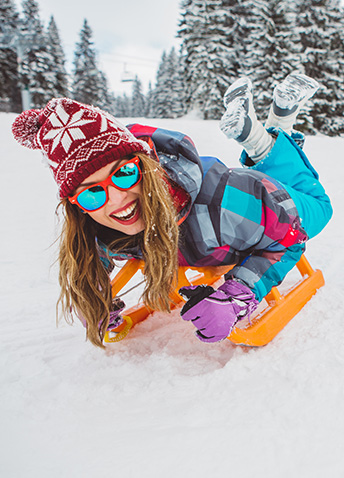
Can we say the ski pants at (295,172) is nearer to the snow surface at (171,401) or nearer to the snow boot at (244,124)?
the snow boot at (244,124)

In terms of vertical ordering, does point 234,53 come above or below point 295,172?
below

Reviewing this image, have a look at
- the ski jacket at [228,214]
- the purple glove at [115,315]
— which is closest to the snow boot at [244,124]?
the ski jacket at [228,214]

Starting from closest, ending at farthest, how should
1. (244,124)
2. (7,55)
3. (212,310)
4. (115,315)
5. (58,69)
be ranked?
1. (212,310)
2. (115,315)
3. (244,124)
4. (7,55)
5. (58,69)

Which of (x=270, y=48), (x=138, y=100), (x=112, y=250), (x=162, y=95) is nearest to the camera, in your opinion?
(x=112, y=250)

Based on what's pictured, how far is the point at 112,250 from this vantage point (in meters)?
1.50

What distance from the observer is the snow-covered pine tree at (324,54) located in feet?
42.7

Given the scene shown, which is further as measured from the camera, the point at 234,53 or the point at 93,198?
the point at 234,53

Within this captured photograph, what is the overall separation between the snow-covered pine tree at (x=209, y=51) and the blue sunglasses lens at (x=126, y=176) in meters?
14.6

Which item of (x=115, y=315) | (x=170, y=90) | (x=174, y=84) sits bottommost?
(x=170, y=90)

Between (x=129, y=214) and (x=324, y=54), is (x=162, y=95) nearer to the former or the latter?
(x=324, y=54)

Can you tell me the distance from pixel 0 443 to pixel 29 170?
4.70m

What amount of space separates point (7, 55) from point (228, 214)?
19.8 m

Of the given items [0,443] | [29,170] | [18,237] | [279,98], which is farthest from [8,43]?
[0,443]

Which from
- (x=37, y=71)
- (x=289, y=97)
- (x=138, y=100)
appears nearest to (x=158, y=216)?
(x=289, y=97)
